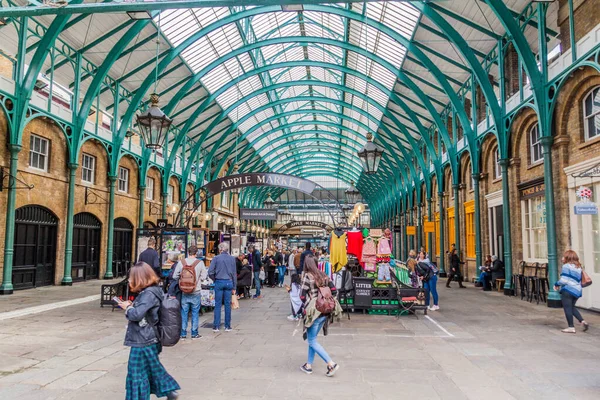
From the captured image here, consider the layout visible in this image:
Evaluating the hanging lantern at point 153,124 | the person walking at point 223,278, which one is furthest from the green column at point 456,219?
the hanging lantern at point 153,124

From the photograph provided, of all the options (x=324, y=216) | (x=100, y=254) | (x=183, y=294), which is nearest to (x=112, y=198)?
(x=100, y=254)

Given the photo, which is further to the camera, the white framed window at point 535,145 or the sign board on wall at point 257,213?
the sign board on wall at point 257,213

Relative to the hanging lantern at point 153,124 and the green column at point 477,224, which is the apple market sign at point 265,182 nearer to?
the hanging lantern at point 153,124

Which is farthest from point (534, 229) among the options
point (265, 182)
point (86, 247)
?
point (86, 247)

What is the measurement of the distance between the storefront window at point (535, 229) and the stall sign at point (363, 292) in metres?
6.75

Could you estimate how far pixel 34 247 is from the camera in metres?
16.5

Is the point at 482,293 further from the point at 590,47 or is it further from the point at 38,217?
the point at 38,217

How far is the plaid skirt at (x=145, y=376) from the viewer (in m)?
4.28

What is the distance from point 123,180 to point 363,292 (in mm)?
16347

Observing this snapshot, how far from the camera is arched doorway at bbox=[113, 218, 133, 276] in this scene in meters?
22.3

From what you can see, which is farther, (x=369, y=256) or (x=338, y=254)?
(x=369, y=256)

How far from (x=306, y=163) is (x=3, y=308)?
44.7 metres

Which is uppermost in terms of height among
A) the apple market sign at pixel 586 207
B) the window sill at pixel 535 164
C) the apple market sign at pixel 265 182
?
the window sill at pixel 535 164

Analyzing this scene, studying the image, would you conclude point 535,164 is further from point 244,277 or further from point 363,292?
point 244,277
